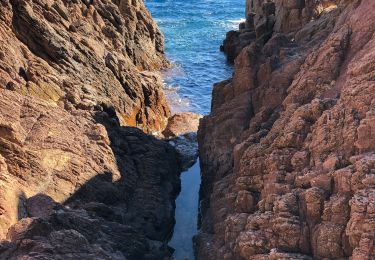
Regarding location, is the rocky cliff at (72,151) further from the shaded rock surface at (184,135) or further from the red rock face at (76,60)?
the shaded rock surface at (184,135)

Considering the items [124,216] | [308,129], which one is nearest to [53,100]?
[124,216]

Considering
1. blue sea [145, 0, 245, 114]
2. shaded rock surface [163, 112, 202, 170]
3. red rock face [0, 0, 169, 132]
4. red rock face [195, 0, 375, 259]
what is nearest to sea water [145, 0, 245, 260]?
blue sea [145, 0, 245, 114]

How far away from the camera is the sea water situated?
26781 mm

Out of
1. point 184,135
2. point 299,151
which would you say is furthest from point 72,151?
point 184,135

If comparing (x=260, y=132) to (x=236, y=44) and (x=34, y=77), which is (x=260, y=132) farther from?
(x=236, y=44)

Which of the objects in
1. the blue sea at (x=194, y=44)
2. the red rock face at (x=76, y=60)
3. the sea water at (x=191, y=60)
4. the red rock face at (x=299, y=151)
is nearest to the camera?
the red rock face at (x=299, y=151)

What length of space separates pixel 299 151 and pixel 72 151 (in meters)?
10.3

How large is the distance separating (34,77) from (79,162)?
6091 millimetres

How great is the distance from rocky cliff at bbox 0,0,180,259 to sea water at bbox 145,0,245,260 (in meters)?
0.97

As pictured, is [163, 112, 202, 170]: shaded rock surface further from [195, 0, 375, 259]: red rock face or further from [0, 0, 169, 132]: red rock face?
[195, 0, 375, 259]: red rock face

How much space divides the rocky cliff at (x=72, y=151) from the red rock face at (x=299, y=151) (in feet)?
10.4

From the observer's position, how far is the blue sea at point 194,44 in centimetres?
4841

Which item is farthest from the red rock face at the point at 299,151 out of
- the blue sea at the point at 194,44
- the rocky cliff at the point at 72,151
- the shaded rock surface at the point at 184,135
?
Result: the blue sea at the point at 194,44

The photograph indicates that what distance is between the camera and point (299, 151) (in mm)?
17812
